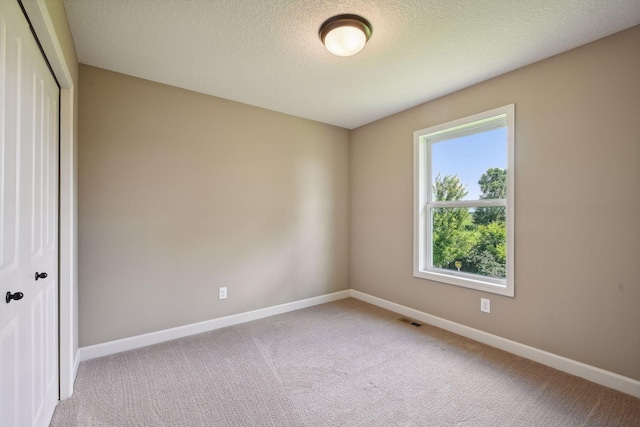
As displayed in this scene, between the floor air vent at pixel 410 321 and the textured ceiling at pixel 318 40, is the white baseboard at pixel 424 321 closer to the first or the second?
the floor air vent at pixel 410 321

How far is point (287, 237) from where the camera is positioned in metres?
3.61

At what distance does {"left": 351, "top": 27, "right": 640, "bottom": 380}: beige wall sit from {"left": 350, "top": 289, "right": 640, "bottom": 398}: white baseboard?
0.04 metres

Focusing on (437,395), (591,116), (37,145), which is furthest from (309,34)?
(437,395)

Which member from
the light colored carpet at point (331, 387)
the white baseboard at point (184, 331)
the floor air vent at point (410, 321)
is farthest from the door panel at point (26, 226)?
the floor air vent at point (410, 321)

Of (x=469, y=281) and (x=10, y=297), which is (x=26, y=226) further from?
(x=469, y=281)

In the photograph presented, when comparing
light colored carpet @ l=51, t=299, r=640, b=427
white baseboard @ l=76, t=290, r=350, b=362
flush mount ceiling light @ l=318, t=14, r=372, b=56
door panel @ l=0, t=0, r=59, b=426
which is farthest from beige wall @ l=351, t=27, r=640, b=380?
door panel @ l=0, t=0, r=59, b=426

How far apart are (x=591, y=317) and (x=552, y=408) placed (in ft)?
2.50

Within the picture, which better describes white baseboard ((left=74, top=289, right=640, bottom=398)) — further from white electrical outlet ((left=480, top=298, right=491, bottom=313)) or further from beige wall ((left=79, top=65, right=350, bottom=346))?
white electrical outlet ((left=480, top=298, right=491, bottom=313))

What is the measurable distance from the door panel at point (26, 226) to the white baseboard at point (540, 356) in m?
3.15

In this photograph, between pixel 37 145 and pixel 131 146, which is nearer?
pixel 37 145

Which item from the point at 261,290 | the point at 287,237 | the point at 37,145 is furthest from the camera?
the point at 287,237

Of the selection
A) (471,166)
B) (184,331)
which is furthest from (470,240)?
(184,331)

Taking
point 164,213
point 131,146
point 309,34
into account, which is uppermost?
point 309,34

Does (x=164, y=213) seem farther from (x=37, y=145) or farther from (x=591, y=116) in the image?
(x=591, y=116)
